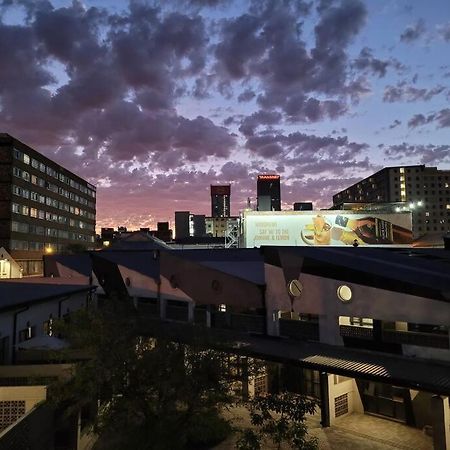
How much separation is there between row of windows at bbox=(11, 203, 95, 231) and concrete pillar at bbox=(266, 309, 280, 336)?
73051 millimetres

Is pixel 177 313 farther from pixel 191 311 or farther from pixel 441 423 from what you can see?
pixel 441 423

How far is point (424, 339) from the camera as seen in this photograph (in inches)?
854

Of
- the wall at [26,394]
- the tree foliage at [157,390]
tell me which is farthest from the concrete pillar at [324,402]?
the wall at [26,394]

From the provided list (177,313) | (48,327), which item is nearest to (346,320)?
(177,313)

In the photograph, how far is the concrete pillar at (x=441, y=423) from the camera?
19.0 m

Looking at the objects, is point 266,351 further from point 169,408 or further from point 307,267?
point 169,408

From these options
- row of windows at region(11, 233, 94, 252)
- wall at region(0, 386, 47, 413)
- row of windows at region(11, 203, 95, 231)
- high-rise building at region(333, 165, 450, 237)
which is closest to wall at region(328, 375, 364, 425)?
wall at region(0, 386, 47, 413)

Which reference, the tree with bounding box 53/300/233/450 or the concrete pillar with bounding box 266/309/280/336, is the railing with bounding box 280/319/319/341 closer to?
the concrete pillar with bounding box 266/309/280/336

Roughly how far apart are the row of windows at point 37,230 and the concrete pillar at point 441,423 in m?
83.8

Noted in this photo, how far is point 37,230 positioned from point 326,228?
73.1 m

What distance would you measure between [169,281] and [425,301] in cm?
2024

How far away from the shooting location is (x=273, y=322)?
27.8 metres

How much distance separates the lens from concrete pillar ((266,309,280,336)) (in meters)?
27.6

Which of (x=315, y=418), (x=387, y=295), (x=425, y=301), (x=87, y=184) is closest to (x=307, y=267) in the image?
(x=387, y=295)
